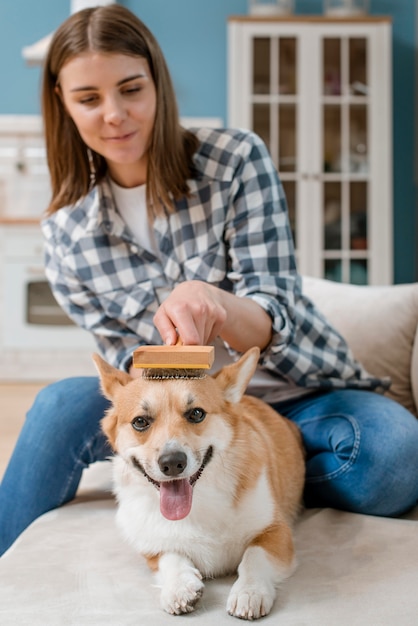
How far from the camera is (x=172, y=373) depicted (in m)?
1.12

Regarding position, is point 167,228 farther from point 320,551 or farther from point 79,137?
point 320,551

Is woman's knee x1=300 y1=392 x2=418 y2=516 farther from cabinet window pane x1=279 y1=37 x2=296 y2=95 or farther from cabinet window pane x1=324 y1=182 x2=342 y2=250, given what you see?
cabinet window pane x1=279 y1=37 x2=296 y2=95

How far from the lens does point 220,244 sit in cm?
166

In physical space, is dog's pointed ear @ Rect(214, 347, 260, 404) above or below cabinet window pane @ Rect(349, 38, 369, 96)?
below

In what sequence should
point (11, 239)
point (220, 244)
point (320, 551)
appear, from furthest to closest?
point (11, 239)
point (220, 244)
point (320, 551)

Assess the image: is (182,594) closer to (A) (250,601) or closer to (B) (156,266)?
(A) (250,601)

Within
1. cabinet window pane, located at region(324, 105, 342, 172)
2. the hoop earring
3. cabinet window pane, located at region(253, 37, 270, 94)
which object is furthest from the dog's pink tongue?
cabinet window pane, located at region(253, 37, 270, 94)

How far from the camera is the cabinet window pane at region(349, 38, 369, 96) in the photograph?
4799 mm

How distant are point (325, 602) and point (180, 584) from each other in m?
0.21

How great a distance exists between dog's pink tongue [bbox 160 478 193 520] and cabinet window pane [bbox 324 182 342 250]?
387 cm

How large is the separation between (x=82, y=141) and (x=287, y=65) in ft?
11.0

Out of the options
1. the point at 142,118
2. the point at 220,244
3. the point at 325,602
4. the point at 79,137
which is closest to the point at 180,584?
the point at 325,602

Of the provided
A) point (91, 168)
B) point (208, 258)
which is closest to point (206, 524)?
point (208, 258)

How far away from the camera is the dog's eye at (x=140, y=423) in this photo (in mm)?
1109
